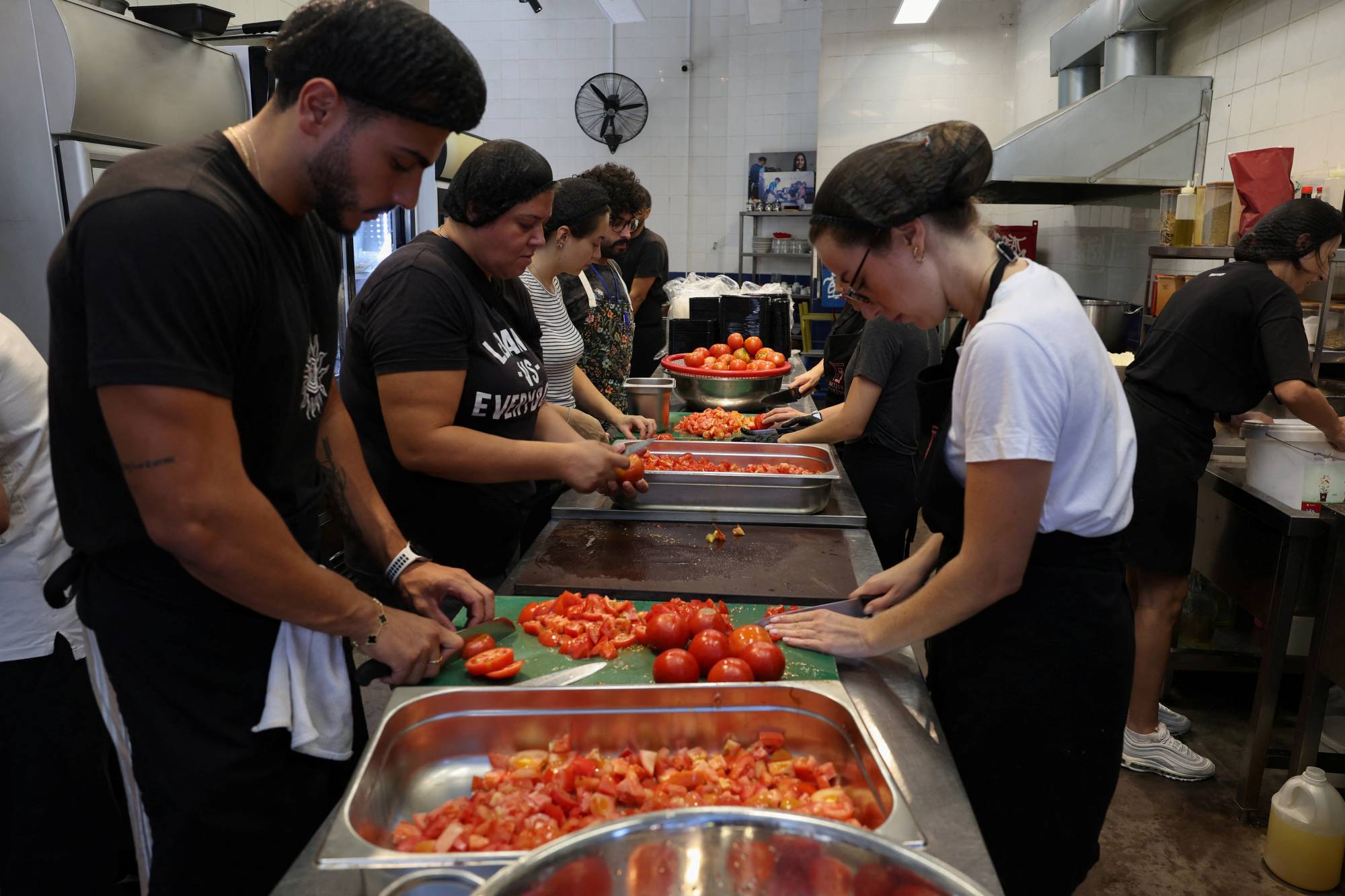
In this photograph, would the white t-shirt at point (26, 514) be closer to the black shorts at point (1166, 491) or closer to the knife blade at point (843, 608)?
the knife blade at point (843, 608)

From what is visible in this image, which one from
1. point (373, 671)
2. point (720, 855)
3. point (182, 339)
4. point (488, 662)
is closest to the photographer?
point (720, 855)

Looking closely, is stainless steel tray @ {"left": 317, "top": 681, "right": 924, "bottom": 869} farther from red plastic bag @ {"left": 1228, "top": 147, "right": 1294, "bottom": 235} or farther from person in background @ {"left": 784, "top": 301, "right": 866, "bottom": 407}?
red plastic bag @ {"left": 1228, "top": 147, "right": 1294, "bottom": 235}

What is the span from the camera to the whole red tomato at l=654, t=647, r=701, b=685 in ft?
5.03

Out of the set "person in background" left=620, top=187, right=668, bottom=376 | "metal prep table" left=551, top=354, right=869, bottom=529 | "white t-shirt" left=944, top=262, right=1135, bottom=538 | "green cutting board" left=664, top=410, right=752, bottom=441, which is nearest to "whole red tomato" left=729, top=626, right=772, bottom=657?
"white t-shirt" left=944, top=262, right=1135, bottom=538

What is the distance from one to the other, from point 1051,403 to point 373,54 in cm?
110

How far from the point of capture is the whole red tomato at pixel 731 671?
1505 millimetres

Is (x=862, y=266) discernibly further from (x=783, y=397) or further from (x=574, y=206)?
(x=783, y=397)

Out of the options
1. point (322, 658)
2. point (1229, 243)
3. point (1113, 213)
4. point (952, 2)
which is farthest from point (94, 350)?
point (952, 2)

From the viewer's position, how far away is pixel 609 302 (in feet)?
12.9

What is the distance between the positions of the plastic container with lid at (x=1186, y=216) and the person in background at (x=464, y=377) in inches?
137

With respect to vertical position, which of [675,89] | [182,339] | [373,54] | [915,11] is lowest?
[182,339]

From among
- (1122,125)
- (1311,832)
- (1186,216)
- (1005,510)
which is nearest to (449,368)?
(1005,510)

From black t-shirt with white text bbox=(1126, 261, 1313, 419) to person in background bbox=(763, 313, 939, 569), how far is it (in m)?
0.85

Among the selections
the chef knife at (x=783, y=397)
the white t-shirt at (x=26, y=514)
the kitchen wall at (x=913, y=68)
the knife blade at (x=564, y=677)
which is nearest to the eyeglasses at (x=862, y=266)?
the knife blade at (x=564, y=677)
